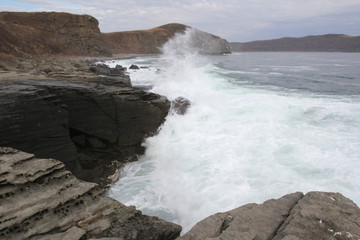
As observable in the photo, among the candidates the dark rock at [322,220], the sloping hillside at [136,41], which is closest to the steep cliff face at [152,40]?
the sloping hillside at [136,41]

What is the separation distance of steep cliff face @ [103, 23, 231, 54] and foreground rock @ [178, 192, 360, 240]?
6561 cm

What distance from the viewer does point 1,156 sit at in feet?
11.7

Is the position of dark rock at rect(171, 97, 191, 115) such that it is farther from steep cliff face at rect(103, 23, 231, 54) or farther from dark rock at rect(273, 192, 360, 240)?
steep cliff face at rect(103, 23, 231, 54)

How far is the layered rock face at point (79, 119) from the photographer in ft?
16.7

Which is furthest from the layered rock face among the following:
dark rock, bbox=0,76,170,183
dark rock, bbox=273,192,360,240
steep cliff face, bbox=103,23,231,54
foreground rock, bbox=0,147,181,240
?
steep cliff face, bbox=103,23,231,54

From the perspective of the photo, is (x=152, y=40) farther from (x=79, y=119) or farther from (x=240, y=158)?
(x=240, y=158)

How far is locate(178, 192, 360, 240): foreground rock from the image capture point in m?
2.76

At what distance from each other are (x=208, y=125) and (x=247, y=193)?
13.9 ft

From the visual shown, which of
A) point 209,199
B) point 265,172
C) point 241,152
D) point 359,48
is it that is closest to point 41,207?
point 209,199

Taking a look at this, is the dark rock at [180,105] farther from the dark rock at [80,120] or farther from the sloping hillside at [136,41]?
the sloping hillside at [136,41]

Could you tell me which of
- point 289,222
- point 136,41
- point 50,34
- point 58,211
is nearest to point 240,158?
point 289,222

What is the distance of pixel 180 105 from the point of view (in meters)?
10.1

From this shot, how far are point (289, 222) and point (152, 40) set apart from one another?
78148 mm

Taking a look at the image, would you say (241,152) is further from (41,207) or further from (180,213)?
(41,207)
